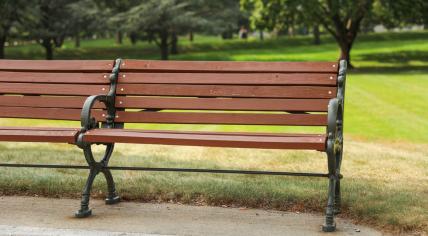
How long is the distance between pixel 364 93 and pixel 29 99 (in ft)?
51.3

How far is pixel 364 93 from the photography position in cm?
2036

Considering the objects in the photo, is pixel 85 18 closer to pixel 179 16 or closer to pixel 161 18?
pixel 161 18

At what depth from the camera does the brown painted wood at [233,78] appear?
529cm

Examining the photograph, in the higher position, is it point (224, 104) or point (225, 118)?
point (224, 104)

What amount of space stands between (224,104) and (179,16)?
33395 mm

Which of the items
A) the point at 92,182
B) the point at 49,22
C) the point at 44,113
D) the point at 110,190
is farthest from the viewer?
the point at 49,22

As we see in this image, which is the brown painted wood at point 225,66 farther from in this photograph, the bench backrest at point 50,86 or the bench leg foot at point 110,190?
the bench leg foot at point 110,190

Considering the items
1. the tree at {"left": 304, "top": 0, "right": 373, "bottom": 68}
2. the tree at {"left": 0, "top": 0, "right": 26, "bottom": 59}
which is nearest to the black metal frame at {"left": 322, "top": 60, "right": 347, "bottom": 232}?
the tree at {"left": 304, "top": 0, "right": 373, "bottom": 68}

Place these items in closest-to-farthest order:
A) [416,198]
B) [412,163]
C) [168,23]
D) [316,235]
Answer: [316,235]
[416,198]
[412,163]
[168,23]

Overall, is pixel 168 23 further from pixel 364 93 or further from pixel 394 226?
pixel 394 226

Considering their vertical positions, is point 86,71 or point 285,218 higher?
point 86,71

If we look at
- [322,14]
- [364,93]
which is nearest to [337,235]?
[364,93]

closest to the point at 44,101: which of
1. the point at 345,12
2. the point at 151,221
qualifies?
the point at 151,221

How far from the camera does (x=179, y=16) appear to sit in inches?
1510
